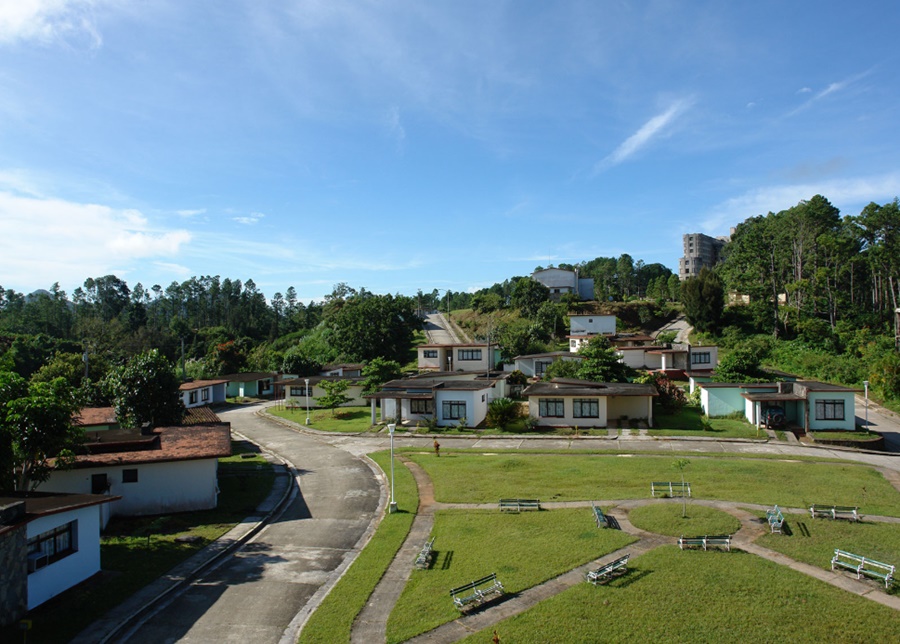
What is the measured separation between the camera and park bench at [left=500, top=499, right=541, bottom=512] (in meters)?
22.3

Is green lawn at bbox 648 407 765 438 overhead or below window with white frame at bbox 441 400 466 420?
below

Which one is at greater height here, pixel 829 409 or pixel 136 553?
pixel 829 409

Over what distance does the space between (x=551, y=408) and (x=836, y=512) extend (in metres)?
23.1

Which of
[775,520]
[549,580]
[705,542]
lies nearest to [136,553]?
[549,580]

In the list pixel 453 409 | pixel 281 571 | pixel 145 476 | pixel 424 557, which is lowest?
pixel 281 571

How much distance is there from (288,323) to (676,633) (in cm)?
12031

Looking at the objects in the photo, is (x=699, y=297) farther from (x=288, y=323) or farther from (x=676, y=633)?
(x=288, y=323)

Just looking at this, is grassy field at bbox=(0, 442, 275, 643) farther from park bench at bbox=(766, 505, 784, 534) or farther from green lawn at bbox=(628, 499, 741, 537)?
park bench at bbox=(766, 505, 784, 534)

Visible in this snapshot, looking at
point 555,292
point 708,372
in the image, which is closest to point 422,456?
point 708,372

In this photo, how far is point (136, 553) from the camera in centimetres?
1978

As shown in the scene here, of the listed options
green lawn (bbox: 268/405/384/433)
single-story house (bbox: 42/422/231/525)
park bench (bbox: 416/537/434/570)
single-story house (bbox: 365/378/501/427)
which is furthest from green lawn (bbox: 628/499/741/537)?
green lawn (bbox: 268/405/384/433)

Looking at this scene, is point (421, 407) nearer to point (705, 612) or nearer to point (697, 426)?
point (697, 426)

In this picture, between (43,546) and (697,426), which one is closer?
(43,546)

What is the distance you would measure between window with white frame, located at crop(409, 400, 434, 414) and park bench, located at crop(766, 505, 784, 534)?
27779 mm
